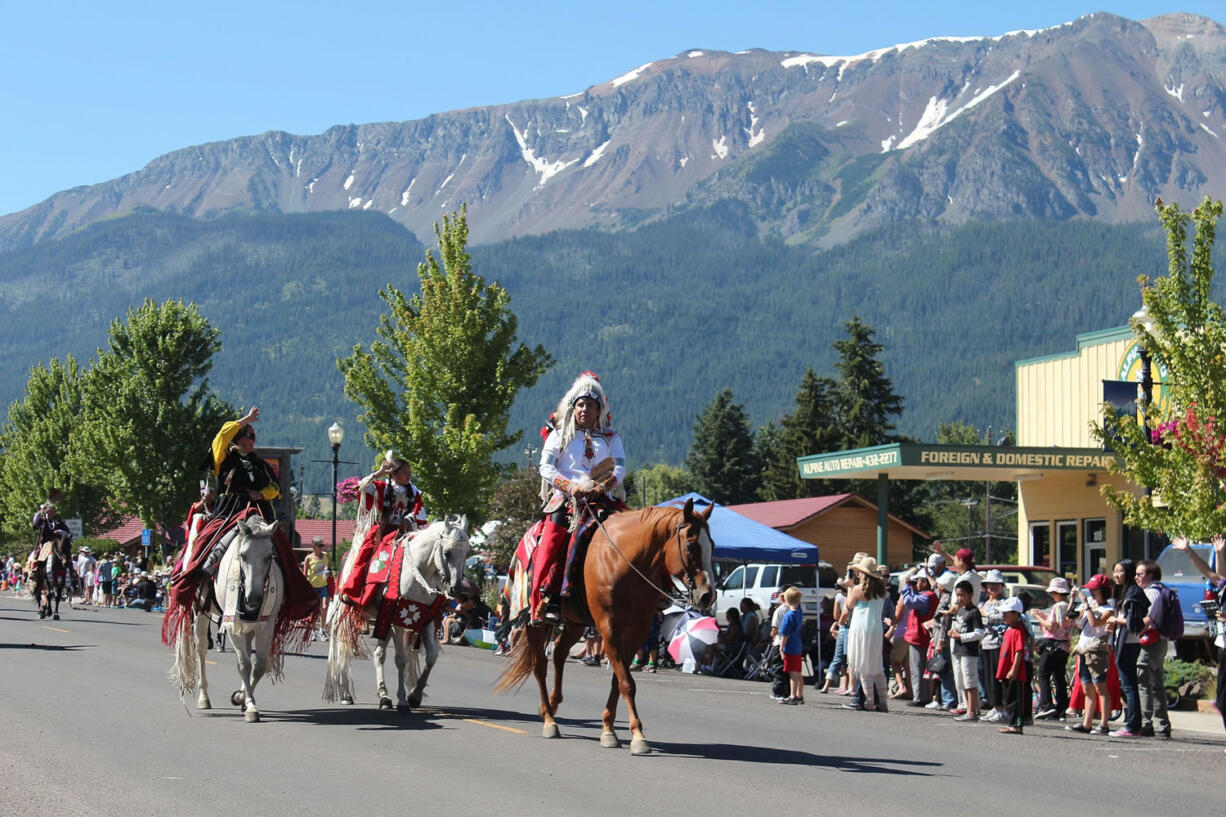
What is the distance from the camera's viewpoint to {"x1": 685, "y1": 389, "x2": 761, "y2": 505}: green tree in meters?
102

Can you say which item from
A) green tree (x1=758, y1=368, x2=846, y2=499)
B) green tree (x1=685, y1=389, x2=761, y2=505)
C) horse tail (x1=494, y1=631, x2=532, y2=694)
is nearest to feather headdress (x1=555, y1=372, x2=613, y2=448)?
horse tail (x1=494, y1=631, x2=532, y2=694)

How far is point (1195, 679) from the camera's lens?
68.3ft

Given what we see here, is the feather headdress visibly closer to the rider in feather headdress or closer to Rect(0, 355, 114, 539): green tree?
the rider in feather headdress

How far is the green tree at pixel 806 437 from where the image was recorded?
86.2m

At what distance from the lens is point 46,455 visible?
69.7 meters

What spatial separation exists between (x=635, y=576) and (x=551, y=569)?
3.01 feet

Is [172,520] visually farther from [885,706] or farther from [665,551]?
[665,551]

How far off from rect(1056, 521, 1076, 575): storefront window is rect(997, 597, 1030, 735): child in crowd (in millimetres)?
23529

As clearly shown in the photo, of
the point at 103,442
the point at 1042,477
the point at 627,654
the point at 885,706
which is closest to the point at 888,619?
the point at 885,706

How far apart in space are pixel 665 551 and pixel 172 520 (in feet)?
157

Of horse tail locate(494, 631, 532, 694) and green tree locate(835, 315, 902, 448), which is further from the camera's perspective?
green tree locate(835, 315, 902, 448)

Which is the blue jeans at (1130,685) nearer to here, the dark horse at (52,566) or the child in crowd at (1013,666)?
the child in crowd at (1013,666)

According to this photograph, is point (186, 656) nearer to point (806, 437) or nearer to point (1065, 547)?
point (1065, 547)

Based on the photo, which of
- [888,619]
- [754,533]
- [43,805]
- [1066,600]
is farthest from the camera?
[754,533]
